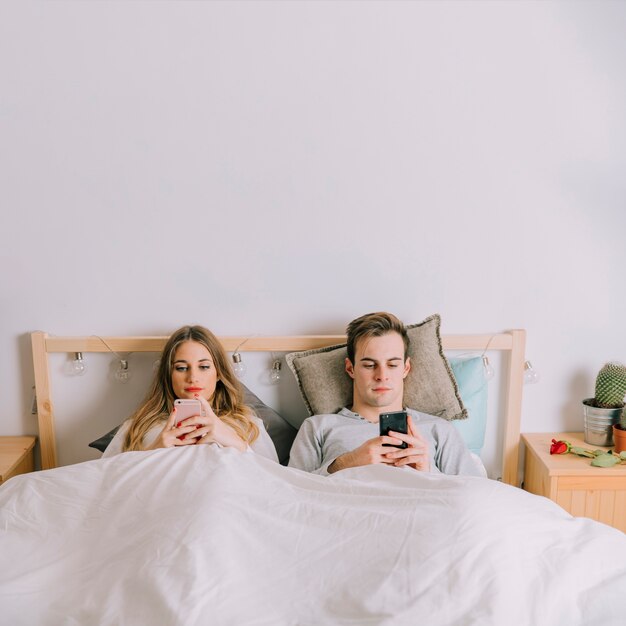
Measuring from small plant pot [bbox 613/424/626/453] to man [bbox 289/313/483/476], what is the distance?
1.62 ft

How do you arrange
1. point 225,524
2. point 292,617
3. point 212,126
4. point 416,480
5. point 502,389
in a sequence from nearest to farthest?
point 292,617 → point 225,524 → point 416,480 → point 212,126 → point 502,389

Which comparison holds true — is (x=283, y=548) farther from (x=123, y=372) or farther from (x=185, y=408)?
(x=123, y=372)

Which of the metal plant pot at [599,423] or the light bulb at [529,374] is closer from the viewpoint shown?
the metal plant pot at [599,423]

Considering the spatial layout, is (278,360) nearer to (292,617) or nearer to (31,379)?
(31,379)

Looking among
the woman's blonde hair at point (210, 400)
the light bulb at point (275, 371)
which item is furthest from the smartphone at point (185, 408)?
the light bulb at point (275, 371)

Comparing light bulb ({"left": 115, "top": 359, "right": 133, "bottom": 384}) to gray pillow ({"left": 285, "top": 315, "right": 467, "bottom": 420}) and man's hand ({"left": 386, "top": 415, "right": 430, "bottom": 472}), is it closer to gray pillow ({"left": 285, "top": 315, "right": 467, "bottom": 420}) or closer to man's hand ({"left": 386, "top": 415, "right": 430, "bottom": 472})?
gray pillow ({"left": 285, "top": 315, "right": 467, "bottom": 420})

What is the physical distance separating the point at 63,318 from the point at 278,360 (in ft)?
2.38

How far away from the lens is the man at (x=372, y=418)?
1941mm

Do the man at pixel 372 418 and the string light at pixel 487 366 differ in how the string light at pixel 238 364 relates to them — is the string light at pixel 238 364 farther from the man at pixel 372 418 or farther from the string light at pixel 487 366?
the string light at pixel 487 366

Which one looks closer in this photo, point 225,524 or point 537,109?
point 225,524

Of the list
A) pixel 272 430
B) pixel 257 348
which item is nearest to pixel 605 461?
pixel 272 430

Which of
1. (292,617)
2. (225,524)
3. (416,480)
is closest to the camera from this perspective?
(292,617)

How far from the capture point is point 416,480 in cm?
156

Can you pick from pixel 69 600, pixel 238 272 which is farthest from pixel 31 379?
pixel 69 600
